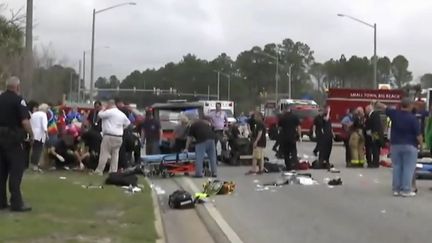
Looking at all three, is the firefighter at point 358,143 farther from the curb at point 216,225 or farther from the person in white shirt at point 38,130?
the curb at point 216,225

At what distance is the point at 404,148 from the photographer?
14211mm

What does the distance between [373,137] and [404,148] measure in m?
6.65

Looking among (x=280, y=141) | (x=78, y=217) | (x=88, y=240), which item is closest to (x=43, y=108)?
(x=280, y=141)

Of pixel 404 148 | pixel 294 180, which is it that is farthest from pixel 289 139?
pixel 404 148

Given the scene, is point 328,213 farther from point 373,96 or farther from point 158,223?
point 373,96

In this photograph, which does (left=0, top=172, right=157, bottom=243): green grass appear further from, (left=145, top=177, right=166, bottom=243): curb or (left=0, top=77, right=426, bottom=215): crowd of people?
(left=0, top=77, right=426, bottom=215): crowd of people

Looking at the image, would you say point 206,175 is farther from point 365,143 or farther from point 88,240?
point 88,240

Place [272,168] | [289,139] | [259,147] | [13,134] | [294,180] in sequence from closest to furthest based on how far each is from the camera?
[13,134] < [294,180] < [259,147] < [272,168] < [289,139]

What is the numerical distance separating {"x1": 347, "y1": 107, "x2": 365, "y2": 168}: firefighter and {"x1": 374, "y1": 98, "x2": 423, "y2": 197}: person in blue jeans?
676 cm

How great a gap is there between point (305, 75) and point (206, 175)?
10978 centimetres

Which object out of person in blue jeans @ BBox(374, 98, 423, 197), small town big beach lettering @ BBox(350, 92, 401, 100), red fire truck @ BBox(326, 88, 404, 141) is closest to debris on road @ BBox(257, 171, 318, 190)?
person in blue jeans @ BBox(374, 98, 423, 197)

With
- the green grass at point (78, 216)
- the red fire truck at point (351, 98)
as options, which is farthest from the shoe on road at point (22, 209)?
the red fire truck at point (351, 98)

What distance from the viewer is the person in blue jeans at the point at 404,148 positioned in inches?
559

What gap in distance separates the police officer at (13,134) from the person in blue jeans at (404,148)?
692 centimetres
